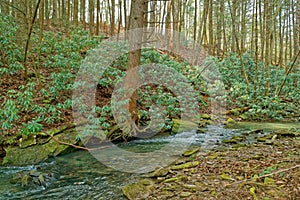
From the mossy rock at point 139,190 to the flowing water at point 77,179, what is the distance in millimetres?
126

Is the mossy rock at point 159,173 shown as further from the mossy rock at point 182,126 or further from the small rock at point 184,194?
the mossy rock at point 182,126

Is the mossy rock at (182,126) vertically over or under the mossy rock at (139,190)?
over

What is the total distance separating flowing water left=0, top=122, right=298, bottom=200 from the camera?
3889 millimetres

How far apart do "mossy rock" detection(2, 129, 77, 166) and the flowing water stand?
192 mm

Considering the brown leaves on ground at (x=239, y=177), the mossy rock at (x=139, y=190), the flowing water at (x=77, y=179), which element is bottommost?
the flowing water at (x=77, y=179)

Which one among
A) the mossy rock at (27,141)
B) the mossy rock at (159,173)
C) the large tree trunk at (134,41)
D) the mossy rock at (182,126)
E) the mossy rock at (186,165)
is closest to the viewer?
the mossy rock at (159,173)

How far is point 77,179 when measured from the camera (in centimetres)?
451

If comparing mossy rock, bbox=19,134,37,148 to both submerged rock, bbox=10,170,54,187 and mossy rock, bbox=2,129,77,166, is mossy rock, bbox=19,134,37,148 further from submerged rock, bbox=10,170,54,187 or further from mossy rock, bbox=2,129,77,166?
submerged rock, bbox=10,170,54,187

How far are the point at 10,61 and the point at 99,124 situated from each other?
4209 mm

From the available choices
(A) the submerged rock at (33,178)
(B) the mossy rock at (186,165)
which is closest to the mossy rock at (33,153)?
(A) the submerged rock at (33,178)

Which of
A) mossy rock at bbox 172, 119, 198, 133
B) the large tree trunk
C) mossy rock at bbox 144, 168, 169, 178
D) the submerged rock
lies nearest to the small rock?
mossy rock at bbox 144, 168, 169, 178

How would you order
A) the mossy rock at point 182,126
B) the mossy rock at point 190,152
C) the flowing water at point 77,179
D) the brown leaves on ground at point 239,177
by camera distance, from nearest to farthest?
the brown leaves on ground at point 239,177
the flowing water at point 77,179
the mossy rock at point 190,152
the mossy rock at point 182,126

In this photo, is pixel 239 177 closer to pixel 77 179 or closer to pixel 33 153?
pixel 77 179

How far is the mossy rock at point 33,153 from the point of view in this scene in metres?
5.43
